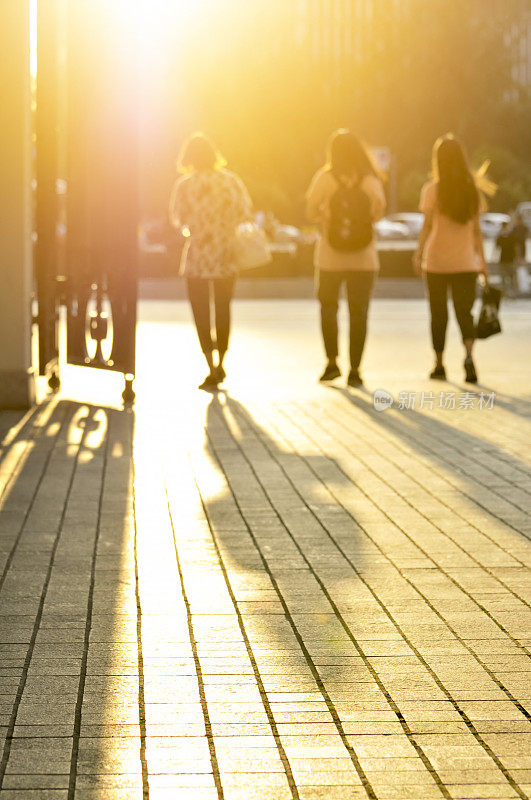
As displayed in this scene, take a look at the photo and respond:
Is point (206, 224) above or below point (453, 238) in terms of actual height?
above

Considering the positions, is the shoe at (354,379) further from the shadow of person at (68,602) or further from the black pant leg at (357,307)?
the shadow of person at (68,602)

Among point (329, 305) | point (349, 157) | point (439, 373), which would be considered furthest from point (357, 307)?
point (349, 157)

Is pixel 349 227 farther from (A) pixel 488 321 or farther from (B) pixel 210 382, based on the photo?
(B) pixel 210 382

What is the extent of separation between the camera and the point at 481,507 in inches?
275

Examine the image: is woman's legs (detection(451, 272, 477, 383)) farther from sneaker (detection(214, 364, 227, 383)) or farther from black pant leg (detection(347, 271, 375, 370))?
Result: sneaker (detection(214, 364, 227, 383))

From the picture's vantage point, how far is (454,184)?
12.1m

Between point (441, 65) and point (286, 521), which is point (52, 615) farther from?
point (441, 65)

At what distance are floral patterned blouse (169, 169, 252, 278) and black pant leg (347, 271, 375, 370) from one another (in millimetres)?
878

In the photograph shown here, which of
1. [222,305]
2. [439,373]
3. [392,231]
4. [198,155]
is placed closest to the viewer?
[198,155]

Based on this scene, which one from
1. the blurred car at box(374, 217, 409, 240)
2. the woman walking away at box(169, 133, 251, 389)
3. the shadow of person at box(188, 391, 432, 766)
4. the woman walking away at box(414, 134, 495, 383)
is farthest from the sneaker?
the blurred car at box(374, 217, 409, 240)

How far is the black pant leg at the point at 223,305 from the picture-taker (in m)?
12.0

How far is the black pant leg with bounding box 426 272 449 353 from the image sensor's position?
12.3 meters

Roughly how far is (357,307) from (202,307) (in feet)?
3.71

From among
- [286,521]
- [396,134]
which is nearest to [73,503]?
[286,521]
